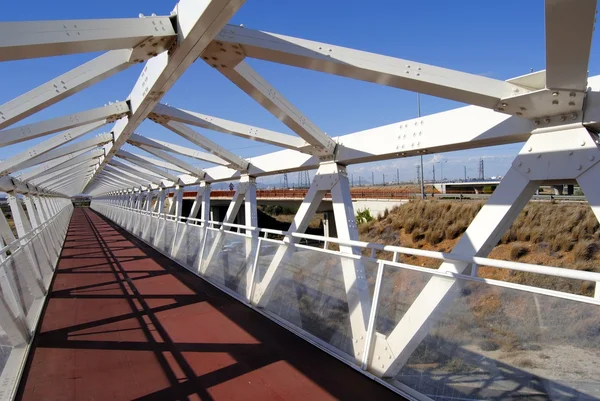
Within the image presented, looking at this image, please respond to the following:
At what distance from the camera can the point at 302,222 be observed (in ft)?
21.9

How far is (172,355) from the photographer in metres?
4.47

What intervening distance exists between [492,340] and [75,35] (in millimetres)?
3873

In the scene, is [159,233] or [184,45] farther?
[159,233]

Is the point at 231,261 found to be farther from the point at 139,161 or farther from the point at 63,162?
the point at 63,162

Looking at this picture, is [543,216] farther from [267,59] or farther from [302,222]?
[267,59]

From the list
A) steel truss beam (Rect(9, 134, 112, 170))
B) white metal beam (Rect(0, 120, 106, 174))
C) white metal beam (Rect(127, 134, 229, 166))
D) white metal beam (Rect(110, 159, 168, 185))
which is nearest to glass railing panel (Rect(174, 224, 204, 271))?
white metal beam (Rect(127, 134, 229, 166))

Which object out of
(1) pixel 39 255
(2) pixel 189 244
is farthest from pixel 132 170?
(1) pixel 39 255

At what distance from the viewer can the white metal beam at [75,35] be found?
2971 mm

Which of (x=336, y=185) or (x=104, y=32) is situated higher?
(x=104, y=32)

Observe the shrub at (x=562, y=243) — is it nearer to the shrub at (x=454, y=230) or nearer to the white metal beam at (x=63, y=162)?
the shrub at (x=454, y=230)

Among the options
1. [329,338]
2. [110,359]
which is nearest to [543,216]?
[329,338]

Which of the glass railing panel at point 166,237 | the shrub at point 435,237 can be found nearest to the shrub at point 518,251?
the shrub at point 435,237

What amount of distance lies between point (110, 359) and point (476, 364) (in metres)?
3.63

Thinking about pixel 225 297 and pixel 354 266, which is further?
pixel 225 297
